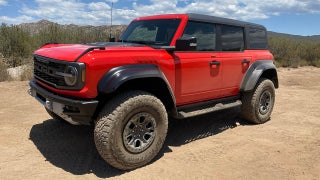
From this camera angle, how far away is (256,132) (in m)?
5.81

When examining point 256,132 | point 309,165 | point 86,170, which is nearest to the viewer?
point 86,170

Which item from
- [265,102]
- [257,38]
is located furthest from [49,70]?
[265,102]

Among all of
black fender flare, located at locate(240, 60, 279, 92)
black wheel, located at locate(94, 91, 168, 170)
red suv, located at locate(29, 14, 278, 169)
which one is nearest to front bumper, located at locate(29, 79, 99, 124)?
red suv, located at locate(29, 14, 278, 169)

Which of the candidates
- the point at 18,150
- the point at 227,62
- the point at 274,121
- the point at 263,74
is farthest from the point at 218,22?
the point at 18,150

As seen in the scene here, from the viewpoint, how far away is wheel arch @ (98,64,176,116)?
12.3 feet

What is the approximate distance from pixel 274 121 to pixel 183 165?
303 cm

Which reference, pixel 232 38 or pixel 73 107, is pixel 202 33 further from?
pixel 73 107

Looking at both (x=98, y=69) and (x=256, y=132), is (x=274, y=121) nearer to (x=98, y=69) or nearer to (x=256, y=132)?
(x=256, y=132)

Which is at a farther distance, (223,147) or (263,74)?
(263,74)

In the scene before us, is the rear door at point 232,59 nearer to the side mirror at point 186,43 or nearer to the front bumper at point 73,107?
the side mirror at point 186,43

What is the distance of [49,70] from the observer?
4.18 metres

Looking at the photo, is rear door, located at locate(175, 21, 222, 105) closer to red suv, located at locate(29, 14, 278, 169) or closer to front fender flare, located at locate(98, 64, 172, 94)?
red suv, located at locate(29, 14, 278, 169)

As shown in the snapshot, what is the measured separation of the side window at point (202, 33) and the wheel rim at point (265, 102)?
1.70 metres

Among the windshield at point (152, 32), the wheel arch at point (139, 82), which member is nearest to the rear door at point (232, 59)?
the windshield at point (152, 32)
